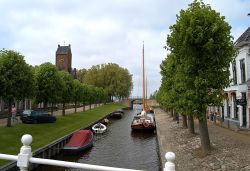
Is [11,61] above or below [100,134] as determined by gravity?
above

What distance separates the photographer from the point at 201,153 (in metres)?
18.8

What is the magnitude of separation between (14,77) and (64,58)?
11060 cm

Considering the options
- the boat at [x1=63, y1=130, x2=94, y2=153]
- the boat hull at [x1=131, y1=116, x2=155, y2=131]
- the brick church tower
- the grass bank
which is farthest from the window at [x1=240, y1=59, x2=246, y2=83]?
the brick church tower

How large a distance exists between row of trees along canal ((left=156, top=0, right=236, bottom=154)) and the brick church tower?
393 ft

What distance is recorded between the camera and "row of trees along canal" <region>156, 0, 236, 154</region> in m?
18.1

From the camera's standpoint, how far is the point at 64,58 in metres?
138

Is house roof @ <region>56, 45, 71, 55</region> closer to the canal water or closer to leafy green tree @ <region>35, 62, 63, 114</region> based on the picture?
leafy green tree @ <region>35, 62, 63, 114</region>

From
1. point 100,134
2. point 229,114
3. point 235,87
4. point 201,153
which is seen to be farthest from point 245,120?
point 100,134

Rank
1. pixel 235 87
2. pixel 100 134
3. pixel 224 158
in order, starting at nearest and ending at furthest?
pixel 224 158, pixel 235 87, pixel 100 134

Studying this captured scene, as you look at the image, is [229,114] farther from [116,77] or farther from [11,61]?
[116,77]

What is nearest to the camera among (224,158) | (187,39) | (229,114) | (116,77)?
(224,158)

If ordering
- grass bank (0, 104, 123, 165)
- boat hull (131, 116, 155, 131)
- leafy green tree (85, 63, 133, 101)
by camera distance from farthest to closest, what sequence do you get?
leafy green tree (85, 63, 133, 101)
boat hull (131, 116, 155, 131)
grass bank (0, 104, 123, 165)

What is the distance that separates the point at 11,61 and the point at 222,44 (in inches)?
829

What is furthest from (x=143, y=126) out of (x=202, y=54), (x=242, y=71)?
(x=202, y=54)
